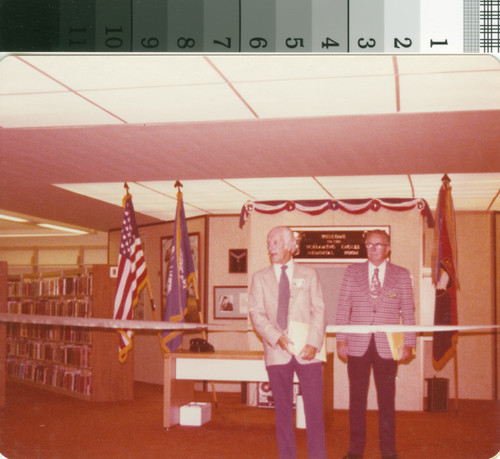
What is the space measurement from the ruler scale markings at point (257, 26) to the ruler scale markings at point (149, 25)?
1.49 ft

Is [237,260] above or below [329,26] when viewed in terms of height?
below

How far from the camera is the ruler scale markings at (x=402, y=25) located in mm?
3729

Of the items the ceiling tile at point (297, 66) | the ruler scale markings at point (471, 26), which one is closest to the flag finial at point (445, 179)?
the ceiling tile at point (297, 66)

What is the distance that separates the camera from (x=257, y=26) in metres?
3.77

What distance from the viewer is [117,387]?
344 inches

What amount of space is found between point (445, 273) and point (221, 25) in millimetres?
4323

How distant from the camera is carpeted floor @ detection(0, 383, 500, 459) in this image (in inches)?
221

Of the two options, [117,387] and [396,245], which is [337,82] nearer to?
[396,245]

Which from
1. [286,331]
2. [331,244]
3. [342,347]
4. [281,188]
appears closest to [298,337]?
[286,331]

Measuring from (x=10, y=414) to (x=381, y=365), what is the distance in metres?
4.77

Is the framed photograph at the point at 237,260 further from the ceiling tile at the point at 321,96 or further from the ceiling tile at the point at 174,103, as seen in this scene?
the ceiling tile at the point at 321,96

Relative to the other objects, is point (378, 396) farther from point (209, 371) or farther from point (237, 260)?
point (237, 260)

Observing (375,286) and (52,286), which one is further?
(52,286)

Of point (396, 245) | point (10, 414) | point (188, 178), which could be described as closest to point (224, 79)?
point (188, 178)
